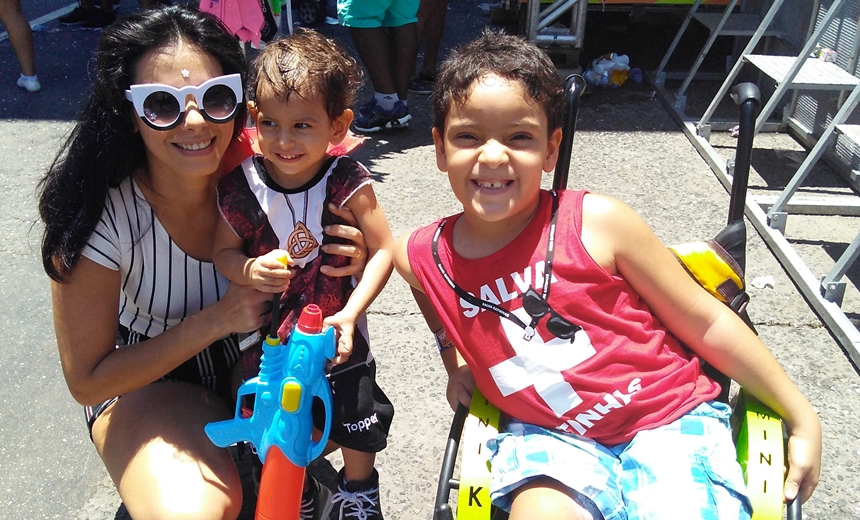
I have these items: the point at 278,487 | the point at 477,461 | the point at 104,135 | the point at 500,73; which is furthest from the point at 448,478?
the point at 104,135

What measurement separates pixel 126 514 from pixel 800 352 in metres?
2.52

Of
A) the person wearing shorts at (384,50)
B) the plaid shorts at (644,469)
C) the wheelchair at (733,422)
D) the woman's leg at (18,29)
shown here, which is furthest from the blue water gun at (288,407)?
the woman's leg at (18,29)

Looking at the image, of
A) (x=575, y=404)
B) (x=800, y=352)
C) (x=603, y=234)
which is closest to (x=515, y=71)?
(x=603, y=234)

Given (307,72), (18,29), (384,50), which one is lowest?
(18,29)

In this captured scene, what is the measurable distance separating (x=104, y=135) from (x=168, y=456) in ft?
2.59

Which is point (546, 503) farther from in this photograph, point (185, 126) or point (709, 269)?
point (185, 126)

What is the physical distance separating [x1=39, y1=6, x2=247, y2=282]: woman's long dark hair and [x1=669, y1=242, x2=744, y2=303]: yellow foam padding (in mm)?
1144

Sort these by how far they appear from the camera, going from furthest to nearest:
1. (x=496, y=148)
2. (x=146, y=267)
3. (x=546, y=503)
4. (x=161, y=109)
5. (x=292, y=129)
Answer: (x=146, y=267)
(x=292, y=129)
(x=161, y=109)
(x=496, y=148)
(x=546, y=503)

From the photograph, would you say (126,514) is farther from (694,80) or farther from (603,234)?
(694,80)

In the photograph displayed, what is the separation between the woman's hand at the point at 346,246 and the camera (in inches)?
76.2

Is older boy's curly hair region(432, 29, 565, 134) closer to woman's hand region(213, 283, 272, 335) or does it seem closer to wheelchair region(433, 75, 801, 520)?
wheelchair region(433, 75, 801, 520)

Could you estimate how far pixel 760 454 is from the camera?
5.29ft

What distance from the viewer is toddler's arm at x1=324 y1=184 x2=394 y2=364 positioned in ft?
6.03

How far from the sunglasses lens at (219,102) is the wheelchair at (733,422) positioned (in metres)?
0.81
